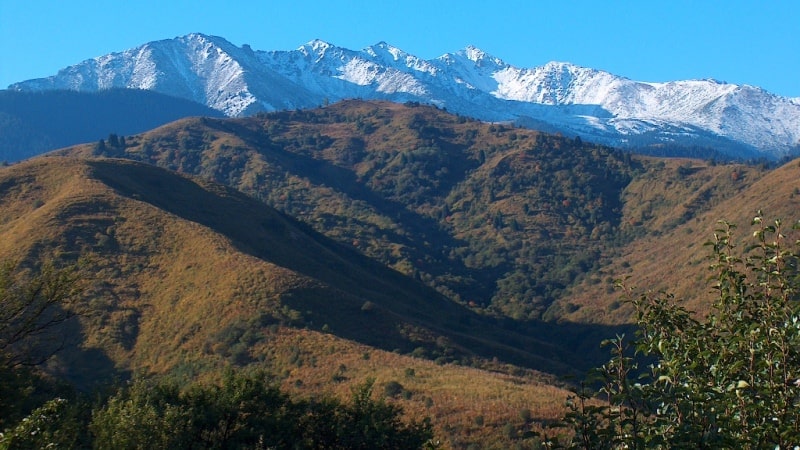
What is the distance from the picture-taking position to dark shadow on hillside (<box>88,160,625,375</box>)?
2461 inches

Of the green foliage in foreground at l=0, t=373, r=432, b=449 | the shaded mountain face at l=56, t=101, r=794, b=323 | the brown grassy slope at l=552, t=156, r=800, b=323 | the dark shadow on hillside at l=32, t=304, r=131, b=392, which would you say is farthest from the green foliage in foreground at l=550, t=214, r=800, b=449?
the shaded mountain face at l=56, t=101, r=794, b=323

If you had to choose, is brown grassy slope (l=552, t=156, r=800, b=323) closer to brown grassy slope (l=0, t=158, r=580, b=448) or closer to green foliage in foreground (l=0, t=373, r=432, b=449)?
brown grassy slope (l=0, t=158, r=580, b=448)

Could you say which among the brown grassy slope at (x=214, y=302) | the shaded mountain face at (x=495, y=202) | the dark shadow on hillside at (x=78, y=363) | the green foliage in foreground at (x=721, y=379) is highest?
the shaded mountain face at (x=495, y=202)

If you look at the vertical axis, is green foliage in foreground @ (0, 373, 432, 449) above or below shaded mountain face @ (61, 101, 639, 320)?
below

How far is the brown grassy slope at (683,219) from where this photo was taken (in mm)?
100000

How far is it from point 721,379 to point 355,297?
61.0 m

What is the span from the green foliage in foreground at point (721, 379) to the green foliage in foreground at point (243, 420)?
10.8 metres

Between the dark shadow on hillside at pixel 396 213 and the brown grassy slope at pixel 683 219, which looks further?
the dark shadow on hillside at pixel 396 213

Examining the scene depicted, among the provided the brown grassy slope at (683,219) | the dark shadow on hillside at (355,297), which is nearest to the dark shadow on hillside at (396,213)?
the brown grassy slope at (683,219)

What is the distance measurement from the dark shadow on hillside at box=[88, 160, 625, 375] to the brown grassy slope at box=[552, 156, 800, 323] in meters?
12.1

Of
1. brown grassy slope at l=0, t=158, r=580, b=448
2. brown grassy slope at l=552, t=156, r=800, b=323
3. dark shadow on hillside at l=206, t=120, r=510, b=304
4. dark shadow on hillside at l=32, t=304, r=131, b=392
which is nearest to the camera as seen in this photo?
brown grassy slope at l=0, t=158, r=580, b=448

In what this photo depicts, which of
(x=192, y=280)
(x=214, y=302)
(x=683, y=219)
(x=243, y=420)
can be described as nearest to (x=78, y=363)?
(x=214, y=302)

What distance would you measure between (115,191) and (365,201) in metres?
92.5

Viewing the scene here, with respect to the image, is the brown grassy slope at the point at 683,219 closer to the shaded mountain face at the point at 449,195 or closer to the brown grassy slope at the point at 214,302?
the shaded mountain face at the point at 449,195
